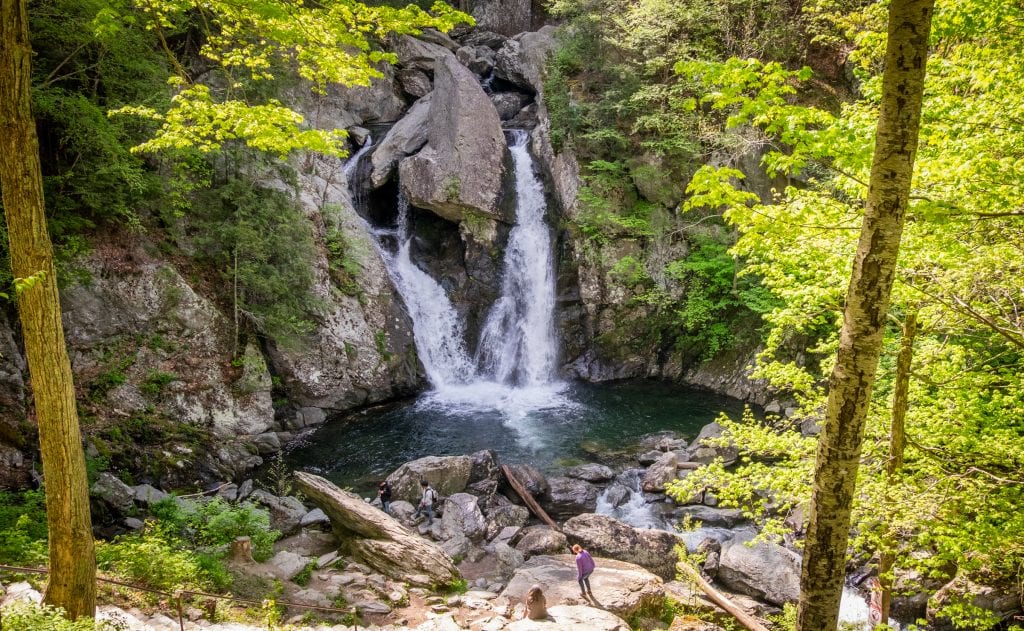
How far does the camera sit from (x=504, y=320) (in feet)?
72.9

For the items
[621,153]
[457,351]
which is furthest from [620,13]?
[457,351]

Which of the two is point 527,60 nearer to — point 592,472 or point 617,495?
point 592,472

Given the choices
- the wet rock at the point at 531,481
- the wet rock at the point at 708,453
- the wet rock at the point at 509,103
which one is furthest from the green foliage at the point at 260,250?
the wet rock at the point at 509,103

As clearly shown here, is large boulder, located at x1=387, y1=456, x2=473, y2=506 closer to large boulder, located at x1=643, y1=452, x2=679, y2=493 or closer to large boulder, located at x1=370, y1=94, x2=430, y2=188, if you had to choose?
large boulder, located at x1=643, y1=452, x2=679, y2=493

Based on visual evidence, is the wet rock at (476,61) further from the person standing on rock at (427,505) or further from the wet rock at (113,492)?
the wet rock at (113,492)

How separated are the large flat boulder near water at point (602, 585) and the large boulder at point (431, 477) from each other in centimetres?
382

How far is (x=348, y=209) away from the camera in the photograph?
20703mm

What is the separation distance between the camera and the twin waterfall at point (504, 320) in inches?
832

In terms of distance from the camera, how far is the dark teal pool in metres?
15.2

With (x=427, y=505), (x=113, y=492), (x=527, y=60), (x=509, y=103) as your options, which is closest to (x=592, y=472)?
(x=427, y=505)

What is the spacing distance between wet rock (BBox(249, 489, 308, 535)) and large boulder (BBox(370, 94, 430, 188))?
14821 millimetres

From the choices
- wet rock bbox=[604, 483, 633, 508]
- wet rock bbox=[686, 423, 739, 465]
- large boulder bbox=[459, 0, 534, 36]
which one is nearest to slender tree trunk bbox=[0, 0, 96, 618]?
wet rock bbox=[604, 483, 633, 508]

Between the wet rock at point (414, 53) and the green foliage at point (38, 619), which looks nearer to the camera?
the green foliage at point (38, 619)

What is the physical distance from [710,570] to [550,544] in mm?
3186
